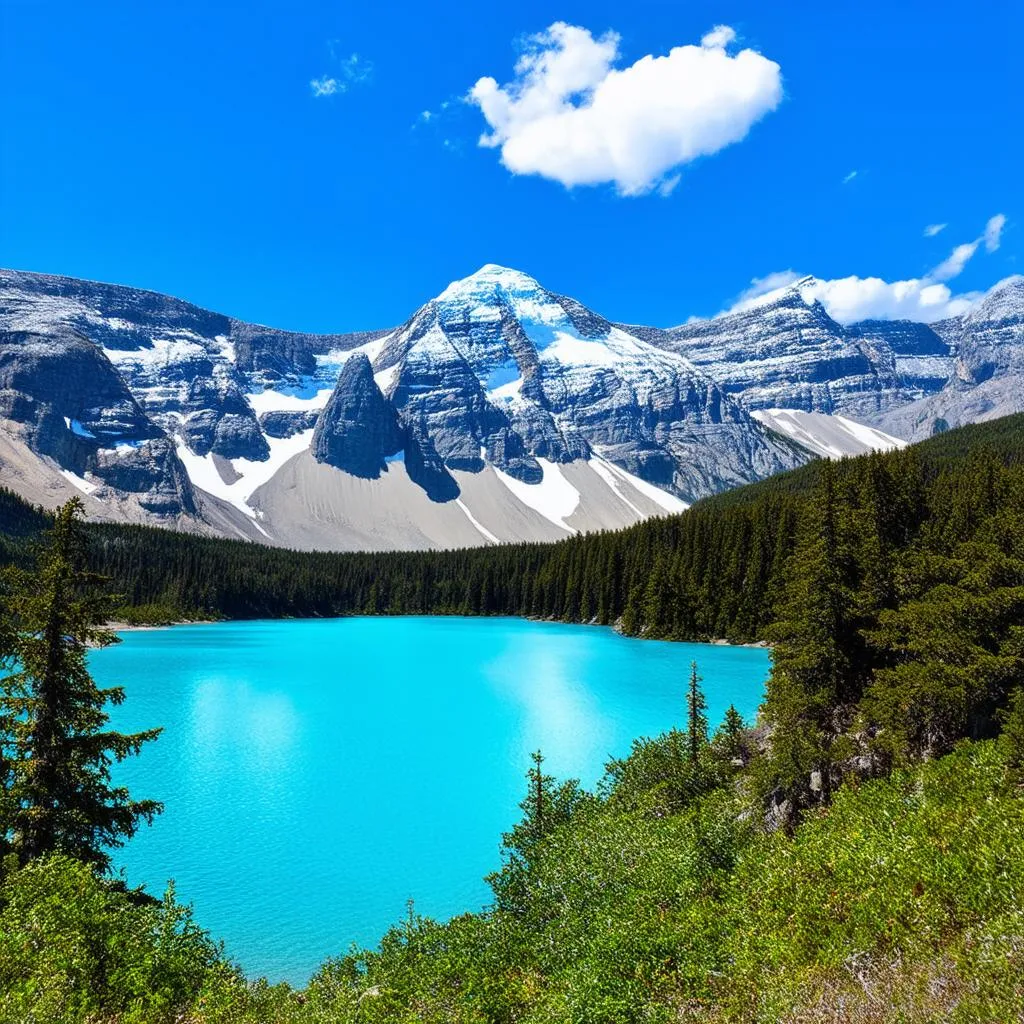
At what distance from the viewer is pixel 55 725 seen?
1328 centimetres

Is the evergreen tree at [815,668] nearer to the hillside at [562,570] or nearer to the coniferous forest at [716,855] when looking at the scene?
the coniferous forest at [716,855]

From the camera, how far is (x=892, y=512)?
4838 cm

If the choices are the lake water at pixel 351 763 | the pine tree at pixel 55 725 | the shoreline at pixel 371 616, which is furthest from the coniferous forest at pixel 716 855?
the shoreline at pixel 371 616

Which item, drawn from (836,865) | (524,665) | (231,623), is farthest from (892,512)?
(231,623)

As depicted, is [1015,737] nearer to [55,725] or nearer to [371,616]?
[55,725]

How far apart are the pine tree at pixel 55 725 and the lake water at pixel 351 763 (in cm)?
590

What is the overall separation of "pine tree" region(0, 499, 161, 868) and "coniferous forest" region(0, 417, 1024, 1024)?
0.05 meters

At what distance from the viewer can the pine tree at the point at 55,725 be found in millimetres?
12922

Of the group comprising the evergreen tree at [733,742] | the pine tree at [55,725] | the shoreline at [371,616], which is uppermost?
the pine tree at [55,725]

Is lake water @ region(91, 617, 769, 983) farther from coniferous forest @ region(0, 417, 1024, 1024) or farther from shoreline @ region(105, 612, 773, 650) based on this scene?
shoreline @ region(105, 612, 773, 650)

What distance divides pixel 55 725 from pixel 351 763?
21.7 meters

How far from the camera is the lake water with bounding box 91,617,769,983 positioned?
64.4 feet

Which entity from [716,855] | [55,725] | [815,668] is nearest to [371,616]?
[815,668]

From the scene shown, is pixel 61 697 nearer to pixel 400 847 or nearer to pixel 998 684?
pixel 400 847
